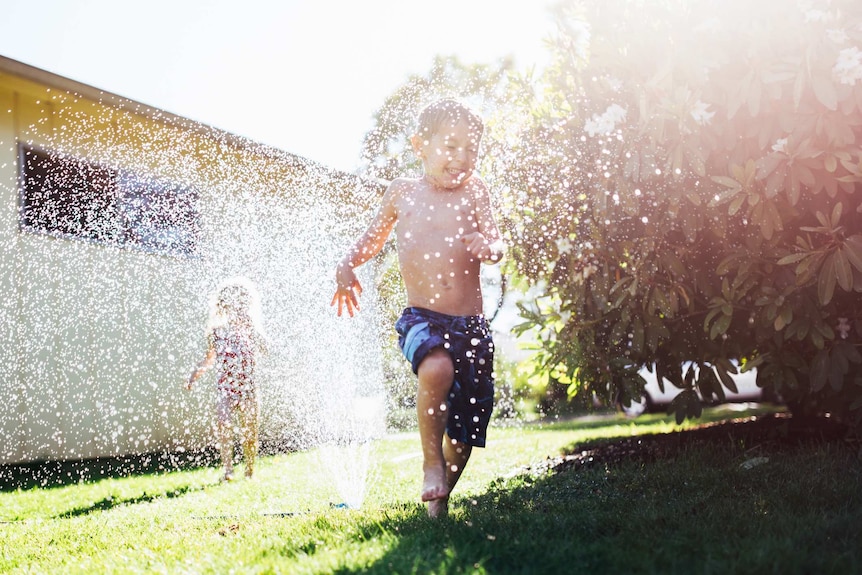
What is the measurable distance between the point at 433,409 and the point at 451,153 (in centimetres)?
102

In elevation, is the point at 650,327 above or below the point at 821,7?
below

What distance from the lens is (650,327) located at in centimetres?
419

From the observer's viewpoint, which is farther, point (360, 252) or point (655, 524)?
point (360, 252)

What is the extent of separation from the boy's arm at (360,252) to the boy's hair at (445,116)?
0.97 ft

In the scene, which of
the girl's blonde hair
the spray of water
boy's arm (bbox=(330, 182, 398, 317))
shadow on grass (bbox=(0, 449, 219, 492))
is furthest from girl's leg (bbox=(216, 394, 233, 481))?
boy's arm (bbox=(330, 182, 398, 317))

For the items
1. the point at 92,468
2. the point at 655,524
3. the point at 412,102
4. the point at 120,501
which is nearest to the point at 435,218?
the point at 655,524

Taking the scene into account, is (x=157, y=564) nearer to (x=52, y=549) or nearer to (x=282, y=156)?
(x=52, y=549)

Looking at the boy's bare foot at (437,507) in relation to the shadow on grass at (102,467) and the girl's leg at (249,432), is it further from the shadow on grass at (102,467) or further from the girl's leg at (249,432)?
the shadow on grass at (102,467)

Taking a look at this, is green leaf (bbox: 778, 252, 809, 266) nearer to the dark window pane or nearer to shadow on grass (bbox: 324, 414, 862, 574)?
shadow on grass (bbox: 324, 414, 862, 574)

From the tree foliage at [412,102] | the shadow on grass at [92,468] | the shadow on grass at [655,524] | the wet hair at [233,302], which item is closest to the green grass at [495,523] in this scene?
the shadow on grass at [655,524]

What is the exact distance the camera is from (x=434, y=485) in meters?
2.73

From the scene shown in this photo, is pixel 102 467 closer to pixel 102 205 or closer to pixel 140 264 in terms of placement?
pixel 140 264

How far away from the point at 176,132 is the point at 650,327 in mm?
5516

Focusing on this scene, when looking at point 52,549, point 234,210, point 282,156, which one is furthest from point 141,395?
point 52,549
